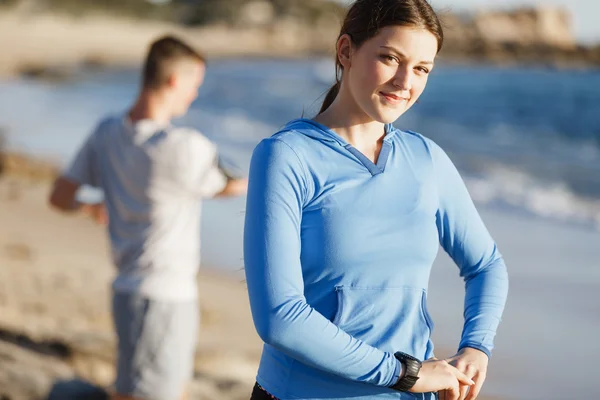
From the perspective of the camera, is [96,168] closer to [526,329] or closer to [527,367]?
[527,367]

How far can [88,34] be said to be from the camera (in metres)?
84.4

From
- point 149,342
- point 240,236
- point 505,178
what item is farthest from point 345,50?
point 505,178

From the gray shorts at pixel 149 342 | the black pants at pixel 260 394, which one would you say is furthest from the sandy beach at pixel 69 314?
the black pants at pixel 260 394

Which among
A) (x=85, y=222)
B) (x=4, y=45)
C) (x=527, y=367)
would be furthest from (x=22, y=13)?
(x=527, y=367)

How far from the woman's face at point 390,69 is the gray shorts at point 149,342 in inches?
71.3

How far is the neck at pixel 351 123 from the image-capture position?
1936 mm

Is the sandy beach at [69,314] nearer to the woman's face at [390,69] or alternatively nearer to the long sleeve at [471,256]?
the long sleeve at [471,256]

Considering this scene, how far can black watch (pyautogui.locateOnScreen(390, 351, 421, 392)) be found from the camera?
179 centimetres

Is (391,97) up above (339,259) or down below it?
above

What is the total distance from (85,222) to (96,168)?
20.6ft

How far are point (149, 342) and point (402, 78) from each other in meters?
1.98

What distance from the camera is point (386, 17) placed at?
73.2 inches

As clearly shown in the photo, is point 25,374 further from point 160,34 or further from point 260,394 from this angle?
point 160,34

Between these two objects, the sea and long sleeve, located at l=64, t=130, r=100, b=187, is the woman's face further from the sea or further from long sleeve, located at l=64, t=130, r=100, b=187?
long sleeve, located at l=64, t=130, r=100, b=187
